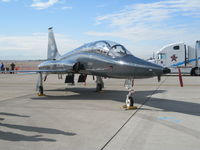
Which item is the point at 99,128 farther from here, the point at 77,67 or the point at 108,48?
the point at 77,67

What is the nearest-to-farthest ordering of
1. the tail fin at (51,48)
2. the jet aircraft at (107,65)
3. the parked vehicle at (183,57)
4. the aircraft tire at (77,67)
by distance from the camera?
the jet aircraft at (107,65) → the aircraft tire at (77,67) → the tail fin at (51,48) → the parked vehicle at (183,57)

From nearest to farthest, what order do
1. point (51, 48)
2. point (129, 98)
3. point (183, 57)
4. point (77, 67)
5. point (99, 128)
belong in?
point (99, 128)
point (129, 98)
point (77, 67)
point (51, 48)
point (183, 57)

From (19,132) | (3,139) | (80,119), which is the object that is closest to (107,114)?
(80,119)

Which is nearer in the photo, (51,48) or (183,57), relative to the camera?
(51,48)

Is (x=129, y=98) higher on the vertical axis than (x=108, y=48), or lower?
lower

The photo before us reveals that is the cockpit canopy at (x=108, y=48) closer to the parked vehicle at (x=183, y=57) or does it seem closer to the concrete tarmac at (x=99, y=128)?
the concrete tarmac at (x=99, y=128)

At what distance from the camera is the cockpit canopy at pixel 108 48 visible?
34.1 ft

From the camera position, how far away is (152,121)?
7.47 meters

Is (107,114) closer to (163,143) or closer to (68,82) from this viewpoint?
(163,143)

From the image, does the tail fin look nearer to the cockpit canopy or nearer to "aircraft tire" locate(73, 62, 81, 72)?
"aircraft tire" locate(73, 62, 81, 72)

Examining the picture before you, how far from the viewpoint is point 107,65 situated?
1064cm

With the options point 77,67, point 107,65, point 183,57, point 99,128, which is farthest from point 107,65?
point 183,57

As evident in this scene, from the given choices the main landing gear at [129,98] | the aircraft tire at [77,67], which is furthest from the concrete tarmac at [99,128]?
the aircraft tire at [77,67]

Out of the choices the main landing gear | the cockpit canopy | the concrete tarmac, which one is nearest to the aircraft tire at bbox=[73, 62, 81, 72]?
the cockpit canopy
